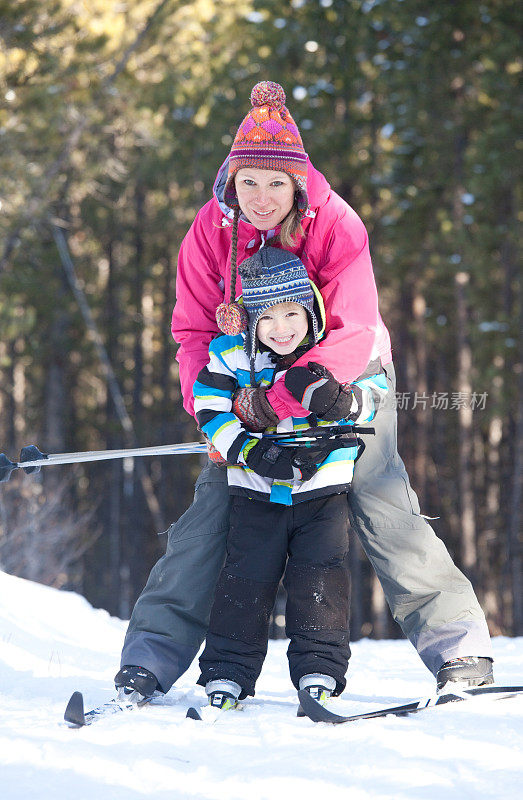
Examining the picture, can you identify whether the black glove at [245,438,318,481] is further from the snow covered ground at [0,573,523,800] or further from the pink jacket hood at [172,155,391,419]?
the snow covered ground at [0,573,523,800]

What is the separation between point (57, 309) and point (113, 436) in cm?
348

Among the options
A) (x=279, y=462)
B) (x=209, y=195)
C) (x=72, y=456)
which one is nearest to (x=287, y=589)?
(x=279, y=462)

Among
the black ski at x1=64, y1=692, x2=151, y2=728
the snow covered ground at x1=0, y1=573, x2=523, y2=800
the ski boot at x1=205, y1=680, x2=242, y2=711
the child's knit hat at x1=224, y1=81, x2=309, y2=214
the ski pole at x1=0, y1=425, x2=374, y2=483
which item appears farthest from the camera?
the ski pole at x1=0, y1=425, x2=374, y2=483

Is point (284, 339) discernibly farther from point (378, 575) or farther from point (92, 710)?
point (92, 710)

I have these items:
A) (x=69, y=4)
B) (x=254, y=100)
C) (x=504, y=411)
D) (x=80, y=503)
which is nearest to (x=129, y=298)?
(x=80, y=503)

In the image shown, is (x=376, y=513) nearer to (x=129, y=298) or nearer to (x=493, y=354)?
(x=493, y=354)

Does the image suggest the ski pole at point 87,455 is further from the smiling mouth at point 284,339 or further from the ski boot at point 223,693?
the ski boot at point 223,693

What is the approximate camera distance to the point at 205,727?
7.39 feet

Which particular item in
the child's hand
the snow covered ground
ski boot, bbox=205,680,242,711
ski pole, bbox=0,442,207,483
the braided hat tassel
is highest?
the braided hat tassel

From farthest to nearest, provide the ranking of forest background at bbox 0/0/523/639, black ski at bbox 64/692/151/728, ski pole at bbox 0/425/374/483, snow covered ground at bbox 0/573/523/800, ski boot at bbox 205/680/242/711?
1. forest background at bbox 0/0/523/639
2. ski pole at bbox 0/425/374/483
3. ski boot at bbox 205/680/242/711
4. black ski at bbox 64/692/151/728
5. snow covered ground at bbox 0/573/523/800

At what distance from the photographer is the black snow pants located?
8.87 feet

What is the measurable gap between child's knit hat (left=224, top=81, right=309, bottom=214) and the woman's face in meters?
0.02

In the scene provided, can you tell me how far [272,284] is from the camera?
8.98ft

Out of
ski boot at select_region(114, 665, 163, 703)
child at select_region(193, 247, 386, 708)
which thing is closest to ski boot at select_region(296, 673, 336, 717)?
child at select_region(193, 247, 386, 708)
